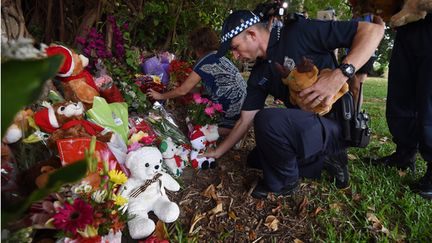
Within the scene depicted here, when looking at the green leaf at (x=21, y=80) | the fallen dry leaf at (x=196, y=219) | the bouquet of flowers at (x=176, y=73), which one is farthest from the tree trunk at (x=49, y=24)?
the green leaf at (x=21, y=80)

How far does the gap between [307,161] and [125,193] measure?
119cm

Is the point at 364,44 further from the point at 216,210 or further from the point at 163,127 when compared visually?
the point at 163,127

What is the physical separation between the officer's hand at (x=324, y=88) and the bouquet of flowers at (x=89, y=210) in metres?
1.06

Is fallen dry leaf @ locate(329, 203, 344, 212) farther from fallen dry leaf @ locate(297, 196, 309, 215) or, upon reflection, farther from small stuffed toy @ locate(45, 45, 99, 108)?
small stuffed toy @ locate(45, 45, 99, 108)

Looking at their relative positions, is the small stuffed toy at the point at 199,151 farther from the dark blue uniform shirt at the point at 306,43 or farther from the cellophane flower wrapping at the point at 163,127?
the dark blue uniform shirt at the point at 306,43

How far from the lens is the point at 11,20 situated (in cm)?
213

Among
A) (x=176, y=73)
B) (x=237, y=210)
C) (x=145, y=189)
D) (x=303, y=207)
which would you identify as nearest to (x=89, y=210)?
(x=145, y=189)

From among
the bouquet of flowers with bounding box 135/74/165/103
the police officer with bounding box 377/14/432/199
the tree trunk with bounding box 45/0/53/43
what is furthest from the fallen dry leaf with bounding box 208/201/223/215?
the tree trunk with bounding box 45/0/53/43

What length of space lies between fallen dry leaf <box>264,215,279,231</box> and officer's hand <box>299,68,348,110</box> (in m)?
0.66

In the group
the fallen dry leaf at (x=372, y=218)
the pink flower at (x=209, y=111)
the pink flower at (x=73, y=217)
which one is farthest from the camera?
the pink flower at (x=209, y=111)

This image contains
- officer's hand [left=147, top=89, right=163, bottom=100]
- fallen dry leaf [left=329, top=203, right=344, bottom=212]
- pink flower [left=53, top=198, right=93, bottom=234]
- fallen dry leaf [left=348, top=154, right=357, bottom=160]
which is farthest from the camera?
officer's hand [left=147, top=89, right=163, bottom=100]

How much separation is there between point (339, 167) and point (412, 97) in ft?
2.51

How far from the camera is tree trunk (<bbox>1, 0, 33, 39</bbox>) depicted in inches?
81.1

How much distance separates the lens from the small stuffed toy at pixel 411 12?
2016mm
